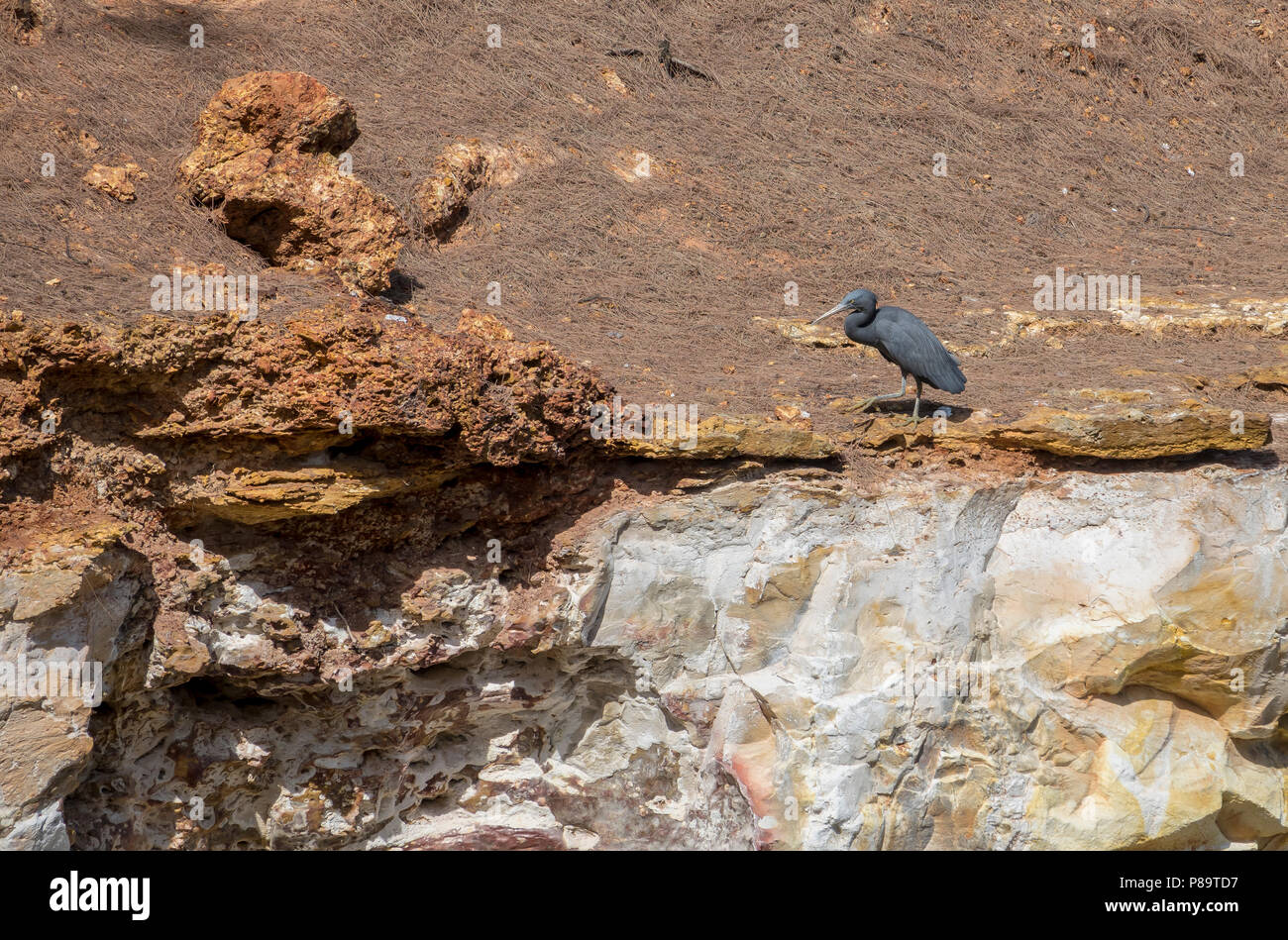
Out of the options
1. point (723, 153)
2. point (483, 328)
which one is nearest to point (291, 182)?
point (483, 328)

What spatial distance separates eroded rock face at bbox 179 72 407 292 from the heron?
10.4 ft

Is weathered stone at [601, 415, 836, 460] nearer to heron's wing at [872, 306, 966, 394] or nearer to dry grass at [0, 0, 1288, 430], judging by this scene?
dry grass at [0, 0, 1288, 430]

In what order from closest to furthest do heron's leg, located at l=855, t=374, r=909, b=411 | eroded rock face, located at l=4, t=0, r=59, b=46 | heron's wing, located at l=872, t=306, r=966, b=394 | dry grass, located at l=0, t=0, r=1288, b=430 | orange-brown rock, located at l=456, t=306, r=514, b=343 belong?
orange-brown rock, located at l=456, t=306, r=514, b=343, heron's wing, located at l=872, t=306, r=966, b=394, heron's leg, located at l=855, t=374, r=909, b=411, dry grass, located at l=0, t=0, r=1288, b=430, eroded rock face, located at l=4, t=0, r=59, b=46

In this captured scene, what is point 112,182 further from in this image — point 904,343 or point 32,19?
point 904,343

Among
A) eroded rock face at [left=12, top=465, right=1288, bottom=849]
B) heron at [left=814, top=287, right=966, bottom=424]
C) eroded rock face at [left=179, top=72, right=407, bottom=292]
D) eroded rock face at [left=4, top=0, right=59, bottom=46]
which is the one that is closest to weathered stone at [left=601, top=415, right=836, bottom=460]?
eroded rock face at [left=12, top=465, right=1288, bottom=849]

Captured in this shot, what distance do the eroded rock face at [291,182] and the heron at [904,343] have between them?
3.18 metres

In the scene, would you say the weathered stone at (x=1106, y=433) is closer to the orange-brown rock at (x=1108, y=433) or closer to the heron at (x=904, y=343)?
the orange-brown rock at (x=1108, y=433)

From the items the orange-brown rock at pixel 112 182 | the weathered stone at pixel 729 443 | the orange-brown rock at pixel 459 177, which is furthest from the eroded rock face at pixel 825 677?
the orange-brown rock at pixel 459 177

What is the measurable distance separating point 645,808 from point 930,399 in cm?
333

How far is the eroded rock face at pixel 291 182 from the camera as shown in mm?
7562

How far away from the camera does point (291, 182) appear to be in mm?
7648

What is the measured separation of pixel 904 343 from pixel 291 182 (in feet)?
14.3

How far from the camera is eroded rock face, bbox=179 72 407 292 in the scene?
7.56m

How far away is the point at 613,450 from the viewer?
21.4ft
